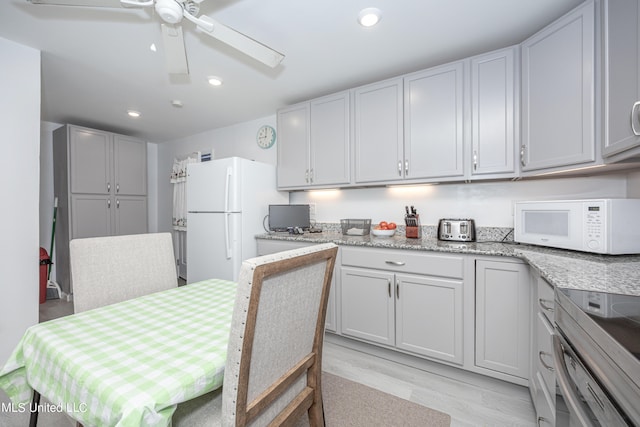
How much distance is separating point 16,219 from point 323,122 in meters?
2.59

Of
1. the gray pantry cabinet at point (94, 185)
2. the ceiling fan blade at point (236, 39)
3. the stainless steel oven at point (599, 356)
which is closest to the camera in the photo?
the stainless steel oven at point (599, 356)

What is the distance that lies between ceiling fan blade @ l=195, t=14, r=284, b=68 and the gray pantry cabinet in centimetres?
329

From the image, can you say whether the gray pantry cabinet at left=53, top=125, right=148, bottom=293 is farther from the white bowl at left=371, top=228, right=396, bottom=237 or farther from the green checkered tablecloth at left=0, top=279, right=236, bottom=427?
the white bowl at left=371, top=228, right=396, bottom=237

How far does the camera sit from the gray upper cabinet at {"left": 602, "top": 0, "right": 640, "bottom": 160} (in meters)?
1.12

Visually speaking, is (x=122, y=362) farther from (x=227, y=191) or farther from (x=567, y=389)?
(x=227, y=191)

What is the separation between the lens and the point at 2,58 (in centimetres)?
189

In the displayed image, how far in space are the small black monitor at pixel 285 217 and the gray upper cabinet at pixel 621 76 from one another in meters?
2.44

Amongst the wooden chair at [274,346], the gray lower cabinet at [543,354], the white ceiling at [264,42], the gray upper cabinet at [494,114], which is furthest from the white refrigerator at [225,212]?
the gray lower cabinet at [543,354]

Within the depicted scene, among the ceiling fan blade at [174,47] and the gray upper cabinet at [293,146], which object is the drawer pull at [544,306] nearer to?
the gray upper cabinet at [293,146]

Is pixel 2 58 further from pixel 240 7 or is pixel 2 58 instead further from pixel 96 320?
pixel 96 320

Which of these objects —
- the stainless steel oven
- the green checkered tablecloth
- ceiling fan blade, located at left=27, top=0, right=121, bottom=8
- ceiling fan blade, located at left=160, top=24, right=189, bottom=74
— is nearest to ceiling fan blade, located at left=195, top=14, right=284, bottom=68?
ceiling fan blade, located at left=160, top=24, right=189, bottom=74

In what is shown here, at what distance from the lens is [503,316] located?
5.50 feet

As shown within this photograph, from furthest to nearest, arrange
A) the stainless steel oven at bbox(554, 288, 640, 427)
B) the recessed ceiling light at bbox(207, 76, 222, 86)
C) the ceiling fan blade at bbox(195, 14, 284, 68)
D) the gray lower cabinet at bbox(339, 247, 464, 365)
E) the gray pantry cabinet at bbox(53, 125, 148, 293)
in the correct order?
1. the gray pantry cabinet at bbox(53, 125, 148, 293)
2. the recessed ceiling light at bbox(207, 76, 222, 86)
3. the gray lower cabinet at bbox(339, 247, 464, 365)
4. the ceiling fan blade at bbox(195, 14, 284, 68)
5. the stainless steel oven at bbox(554, 288, 640, 427)

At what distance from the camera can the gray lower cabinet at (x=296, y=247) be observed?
2332 millimetres
